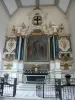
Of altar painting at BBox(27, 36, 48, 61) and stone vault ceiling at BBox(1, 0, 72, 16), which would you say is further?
stone vault ceiling at BBox(1, 0, 72, 16)

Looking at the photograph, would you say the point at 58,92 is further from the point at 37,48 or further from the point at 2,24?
the point at 2,24

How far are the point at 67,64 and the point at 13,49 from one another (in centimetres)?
442

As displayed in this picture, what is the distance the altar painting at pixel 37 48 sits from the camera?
11.1 metres

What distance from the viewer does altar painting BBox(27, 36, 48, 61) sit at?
11125mm

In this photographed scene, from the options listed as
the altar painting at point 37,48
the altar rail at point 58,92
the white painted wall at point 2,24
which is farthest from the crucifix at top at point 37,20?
the altar rail at point 58,92

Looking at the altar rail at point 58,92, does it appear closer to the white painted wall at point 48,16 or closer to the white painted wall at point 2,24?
the white painted wall at point 2,24

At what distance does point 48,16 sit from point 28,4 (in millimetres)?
2025

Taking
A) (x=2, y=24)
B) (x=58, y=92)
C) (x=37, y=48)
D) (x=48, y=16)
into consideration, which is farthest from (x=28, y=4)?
(x=58, y=92)

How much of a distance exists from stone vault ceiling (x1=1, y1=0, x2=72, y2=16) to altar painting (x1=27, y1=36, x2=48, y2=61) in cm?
288

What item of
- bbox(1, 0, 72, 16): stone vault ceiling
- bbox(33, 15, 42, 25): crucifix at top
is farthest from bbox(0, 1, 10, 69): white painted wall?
bbox(33, 15, 42, 25): crucifix at top

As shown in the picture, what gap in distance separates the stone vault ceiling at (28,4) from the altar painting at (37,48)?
2.88 m

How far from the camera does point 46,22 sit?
12.1 m

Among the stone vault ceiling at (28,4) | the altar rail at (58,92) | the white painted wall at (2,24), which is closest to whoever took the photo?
the altar rail at (58,92)

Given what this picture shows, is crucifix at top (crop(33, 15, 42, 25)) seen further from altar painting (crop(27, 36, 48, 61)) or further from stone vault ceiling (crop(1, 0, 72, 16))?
altar painting (crop(27, 36, 48, 61))
